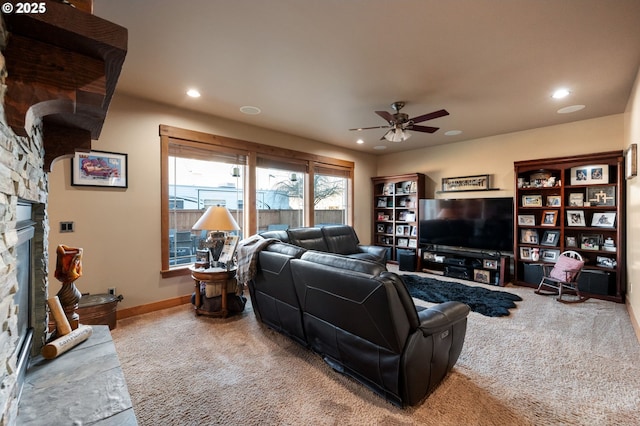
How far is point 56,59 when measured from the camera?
33.1 inches

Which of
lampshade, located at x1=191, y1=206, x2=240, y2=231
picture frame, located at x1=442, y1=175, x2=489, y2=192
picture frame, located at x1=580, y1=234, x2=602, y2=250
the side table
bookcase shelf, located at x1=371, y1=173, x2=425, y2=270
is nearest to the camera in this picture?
the side table

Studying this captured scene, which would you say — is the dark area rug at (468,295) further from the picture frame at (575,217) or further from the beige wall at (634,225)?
the picture frame at (575,217)

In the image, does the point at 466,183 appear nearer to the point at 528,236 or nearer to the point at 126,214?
the point at 528,236

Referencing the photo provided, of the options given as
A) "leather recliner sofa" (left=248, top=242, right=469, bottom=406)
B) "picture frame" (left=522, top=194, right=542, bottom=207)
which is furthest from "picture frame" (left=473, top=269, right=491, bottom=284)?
"leather recliner sofa" (left=248, top=242, right=469, bottom=406)

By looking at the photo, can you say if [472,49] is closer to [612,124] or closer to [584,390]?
[584,390]

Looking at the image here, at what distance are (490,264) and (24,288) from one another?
5.68 meters

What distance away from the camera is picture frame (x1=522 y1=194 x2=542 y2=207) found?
15.1 feet

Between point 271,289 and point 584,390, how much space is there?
2515 millimetres

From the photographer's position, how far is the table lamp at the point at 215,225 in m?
3.35

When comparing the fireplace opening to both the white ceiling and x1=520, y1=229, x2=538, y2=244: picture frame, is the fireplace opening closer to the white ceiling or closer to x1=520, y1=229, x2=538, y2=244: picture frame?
the white ceiling

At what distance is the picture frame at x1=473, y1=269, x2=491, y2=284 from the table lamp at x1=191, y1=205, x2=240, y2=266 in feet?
13.8

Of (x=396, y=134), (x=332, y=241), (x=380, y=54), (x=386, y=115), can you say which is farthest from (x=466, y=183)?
(x=380, y=54)

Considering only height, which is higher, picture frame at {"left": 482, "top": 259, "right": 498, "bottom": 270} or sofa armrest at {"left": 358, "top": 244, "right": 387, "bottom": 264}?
sofa armrest at {"left": 358, "top": 244, "right": 387, "bottom": 264}

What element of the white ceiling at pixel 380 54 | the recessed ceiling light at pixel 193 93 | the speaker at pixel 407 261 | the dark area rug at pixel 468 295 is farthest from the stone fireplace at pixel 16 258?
the speaker at pixel 407 261
